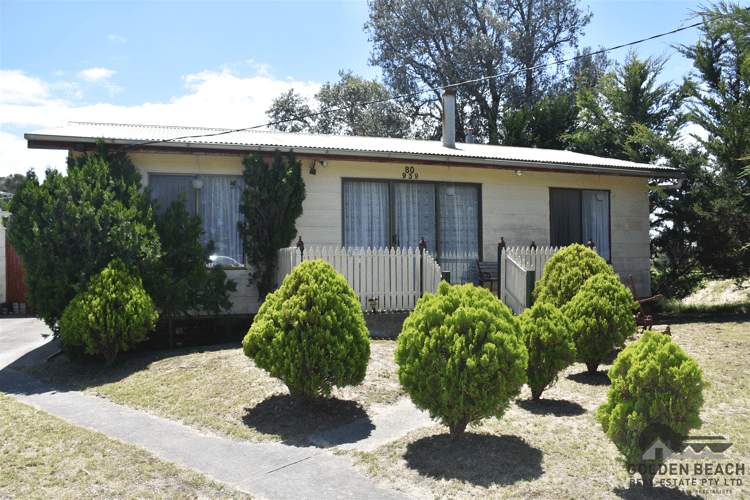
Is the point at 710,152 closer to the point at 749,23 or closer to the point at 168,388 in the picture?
the point at 749,23

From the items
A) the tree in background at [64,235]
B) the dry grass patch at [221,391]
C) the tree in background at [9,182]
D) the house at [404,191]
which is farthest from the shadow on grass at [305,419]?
the tree in background at [9,182]

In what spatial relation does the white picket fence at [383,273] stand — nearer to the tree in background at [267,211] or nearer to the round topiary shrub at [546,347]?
the tree in background at [267,211]

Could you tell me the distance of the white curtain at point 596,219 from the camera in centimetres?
1352

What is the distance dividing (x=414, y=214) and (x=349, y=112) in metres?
20.8

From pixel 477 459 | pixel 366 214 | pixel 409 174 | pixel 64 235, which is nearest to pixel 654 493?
pixel 477 459

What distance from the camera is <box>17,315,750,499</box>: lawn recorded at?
4250 mm

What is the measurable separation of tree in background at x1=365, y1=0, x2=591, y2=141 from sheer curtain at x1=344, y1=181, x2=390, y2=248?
1842cm

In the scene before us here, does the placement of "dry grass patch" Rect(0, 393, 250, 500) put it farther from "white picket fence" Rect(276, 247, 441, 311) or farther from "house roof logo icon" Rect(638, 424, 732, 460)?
"white picket fence" Rect(276, 247, 441, 311)

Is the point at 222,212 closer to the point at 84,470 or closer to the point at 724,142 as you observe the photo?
the point at 84,470

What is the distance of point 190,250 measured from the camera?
357 inches

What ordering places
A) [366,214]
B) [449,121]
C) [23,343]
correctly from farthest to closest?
[449,121] < [366,214] < [23,343]

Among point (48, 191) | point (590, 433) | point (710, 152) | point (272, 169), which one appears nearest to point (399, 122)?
point (710, 152)

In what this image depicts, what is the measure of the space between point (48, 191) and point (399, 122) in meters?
23.3

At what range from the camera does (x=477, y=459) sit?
184 inches
